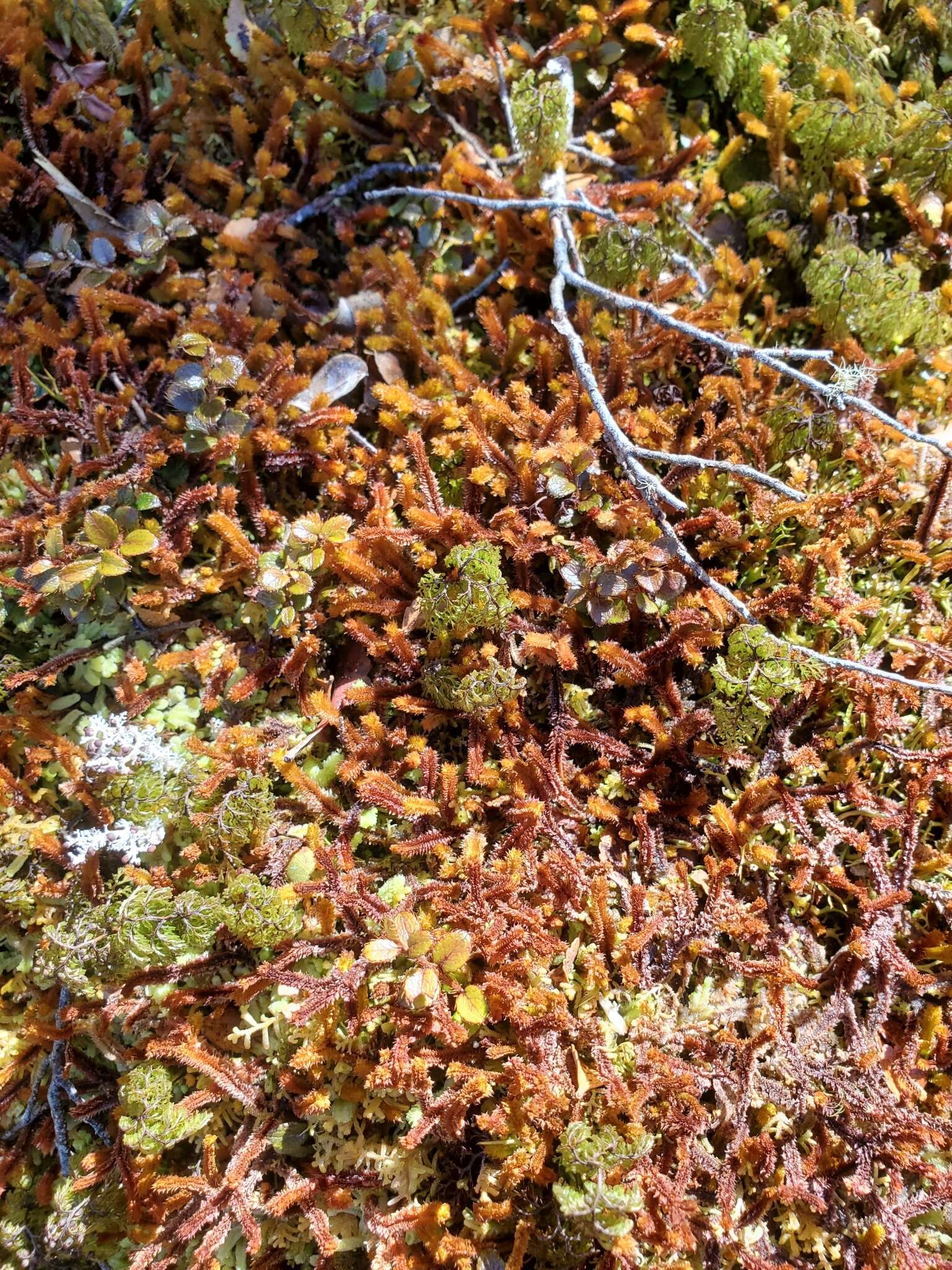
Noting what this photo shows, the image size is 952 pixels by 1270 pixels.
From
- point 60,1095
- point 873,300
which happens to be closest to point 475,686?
point 60,1095

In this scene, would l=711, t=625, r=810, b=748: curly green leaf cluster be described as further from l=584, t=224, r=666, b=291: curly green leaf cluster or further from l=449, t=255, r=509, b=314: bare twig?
l=449, t=255, r=509, b=314: bare twig

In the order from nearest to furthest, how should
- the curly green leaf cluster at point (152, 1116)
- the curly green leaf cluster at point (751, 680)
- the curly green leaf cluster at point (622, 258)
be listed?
the curly green leaf cluster at point (152, 1116) < the curly green leaf cluster at point (751, 680) < the curly green leaf cluster at point (622, 258)

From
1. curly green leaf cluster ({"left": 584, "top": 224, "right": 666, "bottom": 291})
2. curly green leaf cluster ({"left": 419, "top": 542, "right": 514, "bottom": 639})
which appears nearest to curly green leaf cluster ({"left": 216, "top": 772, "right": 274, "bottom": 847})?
curly green leaf cluster ({"left": 419, "top": 542, "right": 514, "bottom": 639})

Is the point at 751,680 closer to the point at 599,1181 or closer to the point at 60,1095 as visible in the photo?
the point at 599,1181

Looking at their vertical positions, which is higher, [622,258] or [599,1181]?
[622,258]

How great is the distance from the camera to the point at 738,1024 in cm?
282

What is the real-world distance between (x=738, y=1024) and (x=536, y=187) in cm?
336

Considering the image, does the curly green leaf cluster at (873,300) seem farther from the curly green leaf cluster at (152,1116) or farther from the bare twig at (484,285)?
the curly green leaf cluster at (152,1116)

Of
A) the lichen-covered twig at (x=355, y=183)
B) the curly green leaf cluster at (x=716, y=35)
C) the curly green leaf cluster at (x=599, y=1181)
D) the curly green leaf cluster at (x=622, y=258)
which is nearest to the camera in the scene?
the curly green leaf cluster at (x=599, y=1181)

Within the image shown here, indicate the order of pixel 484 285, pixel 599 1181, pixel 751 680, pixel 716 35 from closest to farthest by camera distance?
pixel 599 1181
pixel 751 680
pixel 716 35
pixel 484 285

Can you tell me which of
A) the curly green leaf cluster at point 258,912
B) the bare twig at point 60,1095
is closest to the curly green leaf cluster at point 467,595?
the curly green leaf cluster at point 258,912

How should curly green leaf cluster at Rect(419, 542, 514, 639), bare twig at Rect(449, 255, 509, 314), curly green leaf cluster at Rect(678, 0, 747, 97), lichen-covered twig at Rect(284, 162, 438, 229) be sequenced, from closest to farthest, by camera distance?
curly green leaf cluster at Rect(419, 542, 514, 639)
curly green leaf cluster at Rect(678, 0, 747, 97)
bare twig at Rect(449, 255, 509, 314)
lichen-covered twig at Rect(284, 162, 438, 229)

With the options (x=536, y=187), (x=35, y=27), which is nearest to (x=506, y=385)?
(x=536, y=187)

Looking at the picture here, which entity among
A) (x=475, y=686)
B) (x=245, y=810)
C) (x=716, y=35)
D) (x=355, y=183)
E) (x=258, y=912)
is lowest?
(x=258, y=912)
